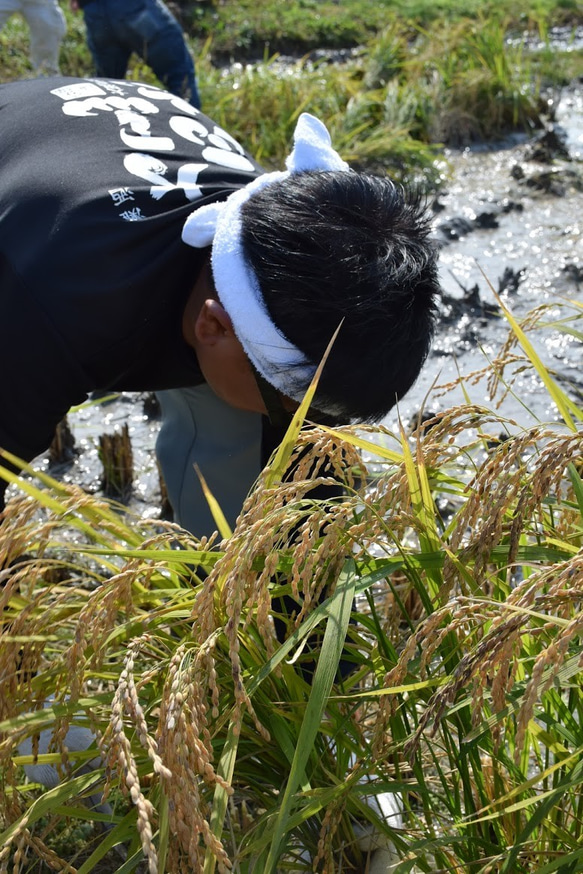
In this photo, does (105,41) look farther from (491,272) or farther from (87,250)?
(87,250)

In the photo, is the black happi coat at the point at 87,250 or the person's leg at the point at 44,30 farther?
the person's leg at the point at 44,30

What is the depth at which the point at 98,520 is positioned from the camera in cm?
145

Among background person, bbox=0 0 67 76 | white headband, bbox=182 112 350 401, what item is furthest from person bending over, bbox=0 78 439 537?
background person, bbox=0 0 67 76

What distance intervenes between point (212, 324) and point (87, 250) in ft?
0.91

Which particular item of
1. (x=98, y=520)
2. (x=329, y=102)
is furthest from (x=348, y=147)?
(x=98, y=520)

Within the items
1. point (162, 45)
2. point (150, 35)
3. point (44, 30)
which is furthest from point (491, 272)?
point (44, 30)

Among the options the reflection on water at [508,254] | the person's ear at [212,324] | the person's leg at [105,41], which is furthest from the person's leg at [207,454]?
the person's leg at [105,41]

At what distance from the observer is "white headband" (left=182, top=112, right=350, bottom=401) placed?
5.36ft

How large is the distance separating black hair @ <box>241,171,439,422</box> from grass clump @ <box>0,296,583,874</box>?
17 centimetres

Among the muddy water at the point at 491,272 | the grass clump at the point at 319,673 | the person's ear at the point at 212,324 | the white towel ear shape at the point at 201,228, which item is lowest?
the muddy water at the point at 491,272

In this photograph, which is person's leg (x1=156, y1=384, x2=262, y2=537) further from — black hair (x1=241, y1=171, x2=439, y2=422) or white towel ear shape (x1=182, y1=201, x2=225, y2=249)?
black hair (x1=241, y1=171, x2=439, y2=422)

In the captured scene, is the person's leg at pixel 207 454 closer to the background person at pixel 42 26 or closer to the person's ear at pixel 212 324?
the person's ear at pixel 212 324

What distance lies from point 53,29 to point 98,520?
211 inches

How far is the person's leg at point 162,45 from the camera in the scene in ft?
17.7
